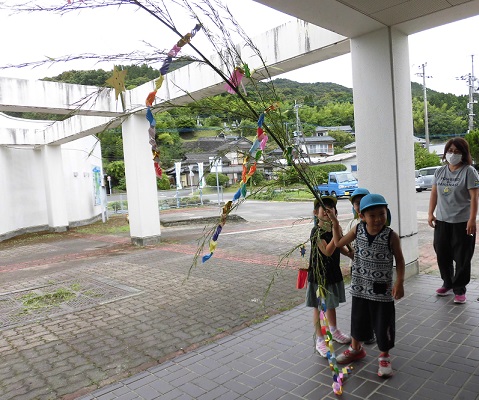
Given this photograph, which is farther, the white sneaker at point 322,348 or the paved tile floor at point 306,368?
the white sneaker at point 322,348

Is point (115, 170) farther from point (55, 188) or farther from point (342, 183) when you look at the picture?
point (55, 188)

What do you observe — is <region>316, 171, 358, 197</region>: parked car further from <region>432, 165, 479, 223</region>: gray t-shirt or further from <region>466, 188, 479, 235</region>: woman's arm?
<region>466, 188, 479, 235</region>: woman's arm

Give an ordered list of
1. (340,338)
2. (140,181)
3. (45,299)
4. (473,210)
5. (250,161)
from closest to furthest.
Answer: (250,161) < (340,338) < (473,210) < (45,299) < (140,181)

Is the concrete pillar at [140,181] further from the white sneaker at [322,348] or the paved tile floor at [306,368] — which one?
the white sneaker at [322,348]

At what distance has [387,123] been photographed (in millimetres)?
4863

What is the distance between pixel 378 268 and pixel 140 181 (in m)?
7.98

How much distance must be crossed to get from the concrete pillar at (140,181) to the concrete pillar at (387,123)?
6.18 m

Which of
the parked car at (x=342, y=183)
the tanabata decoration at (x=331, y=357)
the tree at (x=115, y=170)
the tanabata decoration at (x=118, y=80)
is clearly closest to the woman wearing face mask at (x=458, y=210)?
the tanabata decoration at (x=331, y=357)

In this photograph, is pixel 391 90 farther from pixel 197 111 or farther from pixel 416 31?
pixel 197 111

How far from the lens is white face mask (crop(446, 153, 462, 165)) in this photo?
3.94 meters

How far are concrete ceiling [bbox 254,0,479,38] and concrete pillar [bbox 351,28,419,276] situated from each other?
26cm

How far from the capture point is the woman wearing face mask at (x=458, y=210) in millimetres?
3904

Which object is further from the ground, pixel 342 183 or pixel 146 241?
pixel 342 183

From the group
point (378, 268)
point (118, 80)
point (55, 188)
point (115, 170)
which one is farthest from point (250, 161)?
point (115, 170)
